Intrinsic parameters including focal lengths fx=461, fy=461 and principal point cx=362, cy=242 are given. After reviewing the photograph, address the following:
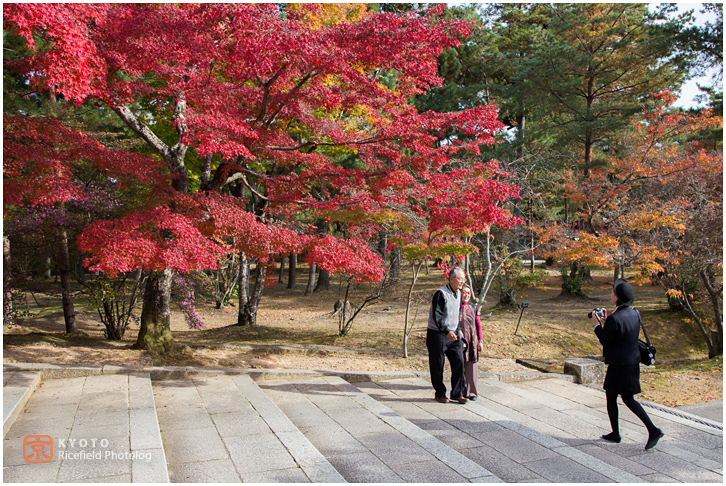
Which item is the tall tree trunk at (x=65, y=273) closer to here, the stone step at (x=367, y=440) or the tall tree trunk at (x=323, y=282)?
the stone step at (x=367, y=440)

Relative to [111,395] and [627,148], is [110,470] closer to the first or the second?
[111,395]

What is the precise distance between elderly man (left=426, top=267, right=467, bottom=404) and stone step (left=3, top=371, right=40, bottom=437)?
13.2 feet

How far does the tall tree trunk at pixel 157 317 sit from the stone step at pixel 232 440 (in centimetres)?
222

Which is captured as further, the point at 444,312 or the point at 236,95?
the point at 236,95

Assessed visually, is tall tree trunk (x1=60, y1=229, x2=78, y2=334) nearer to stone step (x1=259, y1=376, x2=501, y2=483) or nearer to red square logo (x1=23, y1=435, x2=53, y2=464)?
stone step (x1=259, y1=376, x2=501, y2=483)

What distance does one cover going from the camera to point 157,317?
763cm

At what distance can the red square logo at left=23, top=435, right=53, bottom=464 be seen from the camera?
3348 millimetres

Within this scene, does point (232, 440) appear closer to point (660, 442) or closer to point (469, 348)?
point (469, 348)

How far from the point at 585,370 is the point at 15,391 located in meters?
7.51

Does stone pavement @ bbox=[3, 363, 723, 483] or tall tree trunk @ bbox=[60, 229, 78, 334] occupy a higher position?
tall tree trunk @ bbox=[60, 229, 78, 334]

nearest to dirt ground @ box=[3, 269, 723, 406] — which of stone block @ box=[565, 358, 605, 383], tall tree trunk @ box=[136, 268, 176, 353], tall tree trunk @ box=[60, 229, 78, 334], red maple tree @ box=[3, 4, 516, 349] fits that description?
tall tree trunk @ box=[136, 268, 176, 353]

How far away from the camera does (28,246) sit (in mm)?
9289

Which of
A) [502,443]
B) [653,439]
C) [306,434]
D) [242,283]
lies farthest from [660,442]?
[242,283]

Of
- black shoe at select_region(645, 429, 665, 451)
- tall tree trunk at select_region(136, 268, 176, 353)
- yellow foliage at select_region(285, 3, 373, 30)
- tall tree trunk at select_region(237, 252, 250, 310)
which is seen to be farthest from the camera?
tall tree trunk at select_region(237, 252, 250, 310)
